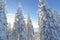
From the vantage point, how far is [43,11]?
46.0m

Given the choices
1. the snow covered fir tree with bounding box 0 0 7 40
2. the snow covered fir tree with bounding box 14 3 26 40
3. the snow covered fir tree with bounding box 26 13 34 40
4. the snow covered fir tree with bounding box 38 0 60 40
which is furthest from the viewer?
the snow covered fir tree with bounding box 26 13 34 40

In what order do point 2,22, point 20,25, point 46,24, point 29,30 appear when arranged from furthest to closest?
point 29,30
point 20,25
point 2,22
point 46,24

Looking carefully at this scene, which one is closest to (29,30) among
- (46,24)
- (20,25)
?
(20,25)

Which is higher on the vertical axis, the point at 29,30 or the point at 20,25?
the point at 20,25

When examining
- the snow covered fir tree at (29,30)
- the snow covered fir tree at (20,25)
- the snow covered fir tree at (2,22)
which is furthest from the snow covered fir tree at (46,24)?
the snow covered fir tree at (29,30)

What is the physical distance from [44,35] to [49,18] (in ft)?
14.1

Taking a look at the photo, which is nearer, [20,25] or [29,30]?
[20,25]

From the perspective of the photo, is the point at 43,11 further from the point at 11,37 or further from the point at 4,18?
the point at 11,37

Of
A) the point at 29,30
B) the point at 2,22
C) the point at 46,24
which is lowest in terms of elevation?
the point at 29,30

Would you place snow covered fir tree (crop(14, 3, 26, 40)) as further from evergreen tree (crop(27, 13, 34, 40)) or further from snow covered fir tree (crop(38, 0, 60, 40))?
evergreen tree (crop(27, 13, 34, 40))

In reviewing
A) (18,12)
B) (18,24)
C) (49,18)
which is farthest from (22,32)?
(49,18)

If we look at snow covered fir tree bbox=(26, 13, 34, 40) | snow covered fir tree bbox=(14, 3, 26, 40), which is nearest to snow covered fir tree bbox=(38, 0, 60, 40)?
snow covered fir tree bbox=(14, 3, 26, 40)

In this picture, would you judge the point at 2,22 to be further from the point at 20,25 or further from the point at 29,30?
the point at 29,30

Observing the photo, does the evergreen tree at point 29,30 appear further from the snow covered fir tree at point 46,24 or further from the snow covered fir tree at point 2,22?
the snow covered fir tree at point 46,24
